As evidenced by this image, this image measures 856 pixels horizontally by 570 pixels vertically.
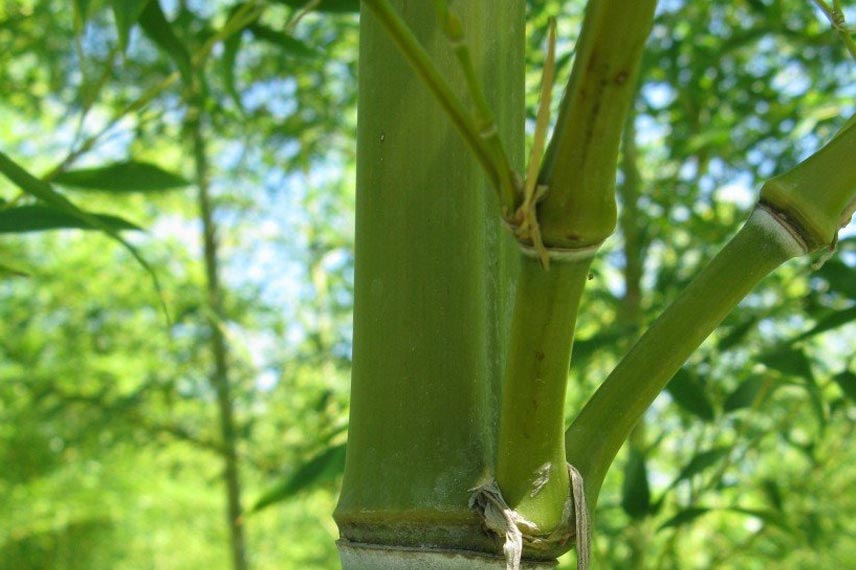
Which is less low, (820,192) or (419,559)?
(820,192)

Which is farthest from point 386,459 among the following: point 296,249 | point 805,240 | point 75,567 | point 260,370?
point 75,567

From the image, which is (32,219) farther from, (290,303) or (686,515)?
(290,303)

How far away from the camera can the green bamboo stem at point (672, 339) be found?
39 centimetres

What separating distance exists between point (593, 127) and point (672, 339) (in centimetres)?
12

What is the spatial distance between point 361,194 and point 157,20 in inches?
14.5

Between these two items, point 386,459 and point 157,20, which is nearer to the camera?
point 386,459

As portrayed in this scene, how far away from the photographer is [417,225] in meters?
0.44

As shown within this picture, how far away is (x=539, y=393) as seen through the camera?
0.35m

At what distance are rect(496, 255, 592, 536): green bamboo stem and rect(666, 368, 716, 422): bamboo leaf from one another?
55cm

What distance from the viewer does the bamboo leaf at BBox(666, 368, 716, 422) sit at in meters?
0.90

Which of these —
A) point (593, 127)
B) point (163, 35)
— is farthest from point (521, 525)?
point (163, 35)

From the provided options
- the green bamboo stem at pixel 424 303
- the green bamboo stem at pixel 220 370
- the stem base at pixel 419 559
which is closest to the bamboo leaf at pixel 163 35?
the green bamboo stem at pixel 424 303

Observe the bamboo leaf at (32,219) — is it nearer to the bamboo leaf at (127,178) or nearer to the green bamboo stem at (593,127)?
the bamboo leaf at (127,178)

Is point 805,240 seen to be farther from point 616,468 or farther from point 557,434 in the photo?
point 616,468
